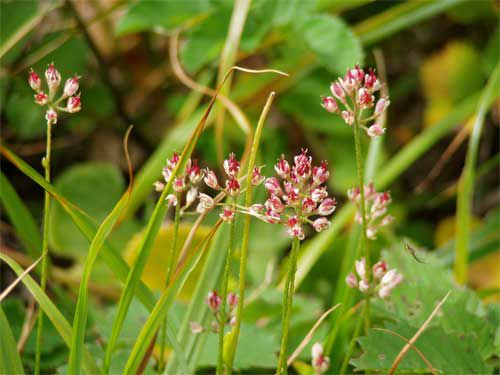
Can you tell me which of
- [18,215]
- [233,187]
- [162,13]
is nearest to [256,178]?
[233,187]

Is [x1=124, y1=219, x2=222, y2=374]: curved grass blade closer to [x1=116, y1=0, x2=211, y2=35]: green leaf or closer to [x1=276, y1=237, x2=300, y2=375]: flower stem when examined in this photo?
→ [x1=276, y1=237, x2=300, y2=375]: flower stem

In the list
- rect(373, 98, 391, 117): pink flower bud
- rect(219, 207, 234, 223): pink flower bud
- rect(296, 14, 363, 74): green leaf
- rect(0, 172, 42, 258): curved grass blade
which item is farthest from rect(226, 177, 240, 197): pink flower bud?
rect(296, 14, 363, 74): green leaf

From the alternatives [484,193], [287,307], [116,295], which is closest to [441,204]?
[484,193]

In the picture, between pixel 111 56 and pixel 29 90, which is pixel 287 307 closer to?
pixel 29 90

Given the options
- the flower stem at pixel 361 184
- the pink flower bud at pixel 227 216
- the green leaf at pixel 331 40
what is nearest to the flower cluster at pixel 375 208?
the flower stem at pixel 361 184

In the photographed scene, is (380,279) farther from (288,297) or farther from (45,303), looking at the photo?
(45,303)

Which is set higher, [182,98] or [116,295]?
[182,98]

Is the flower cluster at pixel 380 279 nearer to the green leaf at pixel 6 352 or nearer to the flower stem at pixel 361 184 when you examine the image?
the flower stem at pixel 361 184
